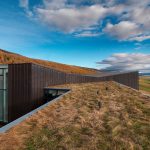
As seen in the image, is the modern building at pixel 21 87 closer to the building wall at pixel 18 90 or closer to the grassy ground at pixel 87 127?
the building wall at pixel 18 90

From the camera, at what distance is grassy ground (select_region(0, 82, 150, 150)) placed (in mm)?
7055

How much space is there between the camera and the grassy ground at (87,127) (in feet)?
23.1

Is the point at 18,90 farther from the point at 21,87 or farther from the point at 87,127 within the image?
the point at 87,127

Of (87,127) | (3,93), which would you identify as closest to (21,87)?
(3,93)

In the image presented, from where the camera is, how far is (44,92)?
15.8 m

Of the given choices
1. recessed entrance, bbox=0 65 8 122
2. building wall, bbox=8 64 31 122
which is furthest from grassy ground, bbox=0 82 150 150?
recessed entrance, bbox=0 65 8 122

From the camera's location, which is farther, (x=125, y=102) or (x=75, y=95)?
(x=75, y=95)

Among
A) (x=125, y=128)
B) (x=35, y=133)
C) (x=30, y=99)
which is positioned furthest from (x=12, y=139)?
(x=30, y=99)

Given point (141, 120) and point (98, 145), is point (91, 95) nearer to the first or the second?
point (141, 120)

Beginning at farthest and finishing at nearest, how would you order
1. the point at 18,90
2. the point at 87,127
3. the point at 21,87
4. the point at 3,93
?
the point at 3,93 → the point at 18,90 → the point at 21,87 → the point at 87,127

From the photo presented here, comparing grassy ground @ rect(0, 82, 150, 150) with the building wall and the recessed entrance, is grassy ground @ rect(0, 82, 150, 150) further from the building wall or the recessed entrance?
the recessed entrance

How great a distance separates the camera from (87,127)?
8.44 metres

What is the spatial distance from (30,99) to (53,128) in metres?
6.46

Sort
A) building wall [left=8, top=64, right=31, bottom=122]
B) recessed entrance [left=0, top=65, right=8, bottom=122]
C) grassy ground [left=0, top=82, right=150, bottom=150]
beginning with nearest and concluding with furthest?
grassy ground [left=0, top=82, right=150, bottom=150]
building wall [left=8, top=64, right=31, bottom=122]
recessed entrance [left=0, top=65, right=8, bottom=122]
